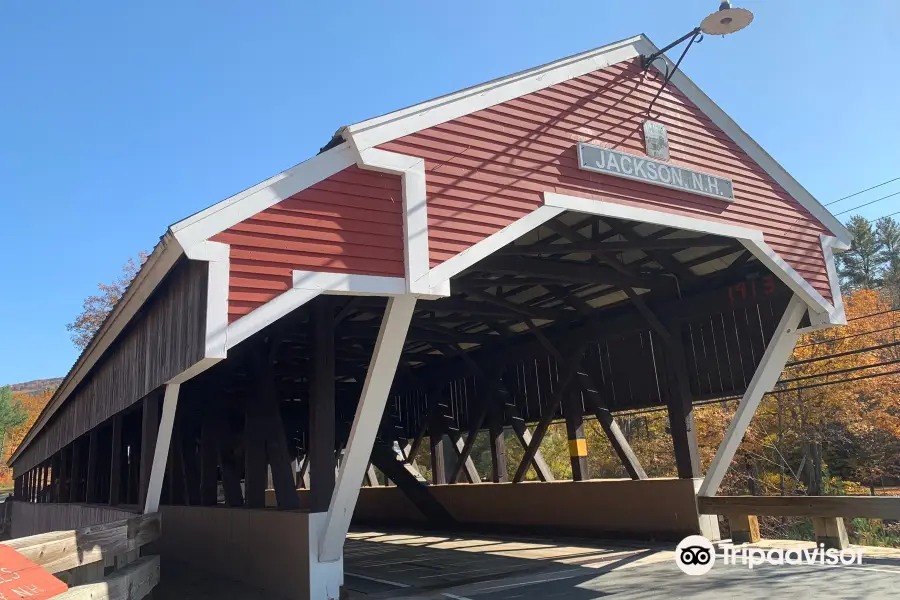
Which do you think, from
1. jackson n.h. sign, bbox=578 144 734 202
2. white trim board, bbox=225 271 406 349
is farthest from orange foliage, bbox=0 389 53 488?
jackson n.h. sign, bbox=578 144 734 202

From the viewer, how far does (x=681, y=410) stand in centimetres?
1096

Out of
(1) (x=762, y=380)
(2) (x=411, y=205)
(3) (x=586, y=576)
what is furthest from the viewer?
(1) (x=762, y=380)

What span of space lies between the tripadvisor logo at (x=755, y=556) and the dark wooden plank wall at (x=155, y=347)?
19.8 feet

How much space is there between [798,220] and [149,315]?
8936mm

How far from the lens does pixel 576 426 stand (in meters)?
12.9

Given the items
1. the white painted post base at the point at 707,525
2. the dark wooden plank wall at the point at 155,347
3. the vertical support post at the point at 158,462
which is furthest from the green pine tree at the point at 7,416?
the white painted post base at the point at 707,525

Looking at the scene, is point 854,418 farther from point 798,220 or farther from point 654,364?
point 798,220

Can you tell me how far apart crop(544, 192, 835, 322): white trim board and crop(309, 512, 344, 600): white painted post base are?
428cm

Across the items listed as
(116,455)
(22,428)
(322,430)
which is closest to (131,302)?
(322,430)

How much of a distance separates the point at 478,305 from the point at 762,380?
4627 mm

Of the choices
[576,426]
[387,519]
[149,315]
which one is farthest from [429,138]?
[387,519]

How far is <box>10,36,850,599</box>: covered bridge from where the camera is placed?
6430 millimetres

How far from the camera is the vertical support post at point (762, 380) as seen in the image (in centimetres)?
964

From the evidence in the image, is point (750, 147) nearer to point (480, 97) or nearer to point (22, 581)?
point (480, 97)
